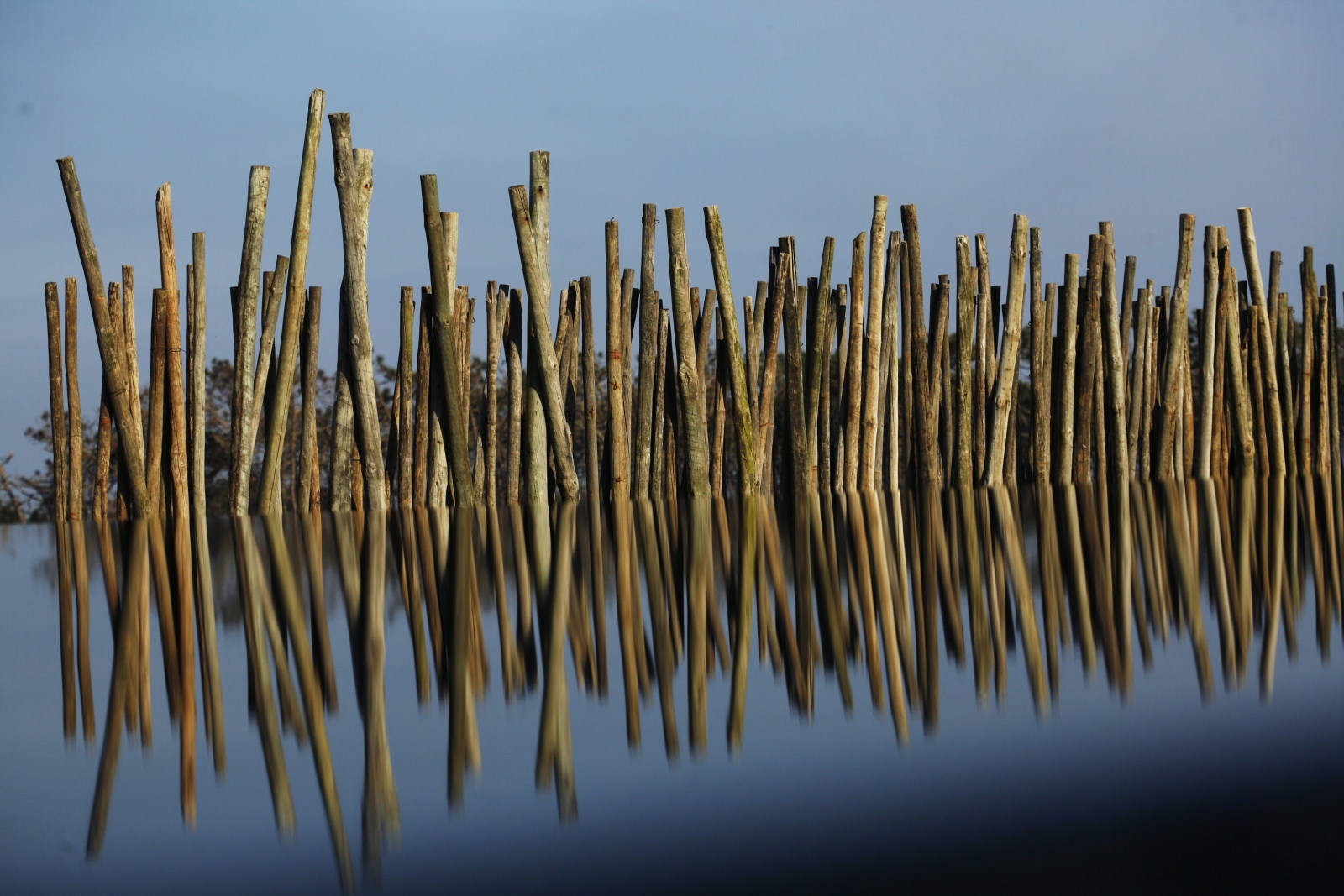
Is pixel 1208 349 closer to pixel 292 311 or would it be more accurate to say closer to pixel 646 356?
pixel 646 356

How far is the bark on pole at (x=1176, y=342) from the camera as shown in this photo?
23.4 ft

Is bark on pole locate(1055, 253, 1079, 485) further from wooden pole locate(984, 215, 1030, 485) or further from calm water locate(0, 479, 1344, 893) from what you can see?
calm water locate(0, 479, 1344, 893)

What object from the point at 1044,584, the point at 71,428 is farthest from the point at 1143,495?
the point at 71,428

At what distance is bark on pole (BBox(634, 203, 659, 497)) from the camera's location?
6.29m

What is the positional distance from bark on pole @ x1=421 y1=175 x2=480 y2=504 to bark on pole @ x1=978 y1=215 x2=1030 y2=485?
2.91 meters

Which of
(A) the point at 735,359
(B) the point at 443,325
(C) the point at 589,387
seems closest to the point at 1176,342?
(A) the point at 735,359

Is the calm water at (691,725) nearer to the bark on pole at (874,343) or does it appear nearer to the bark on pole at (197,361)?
the bark on pole at (197,361)

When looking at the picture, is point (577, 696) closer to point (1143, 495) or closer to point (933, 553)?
point (933, 553)

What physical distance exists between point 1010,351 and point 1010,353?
0.01m

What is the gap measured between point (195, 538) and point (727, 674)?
3498 mm

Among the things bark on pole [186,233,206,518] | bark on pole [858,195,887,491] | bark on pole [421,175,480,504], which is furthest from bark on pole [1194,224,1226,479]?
bark on pole [186,233,206,518]

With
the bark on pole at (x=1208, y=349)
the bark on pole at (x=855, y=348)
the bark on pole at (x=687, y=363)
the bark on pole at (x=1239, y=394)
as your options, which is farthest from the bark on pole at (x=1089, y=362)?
the bark on pole at (x=687, y=363)

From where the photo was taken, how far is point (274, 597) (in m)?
2.74

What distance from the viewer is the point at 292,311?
5996mm
